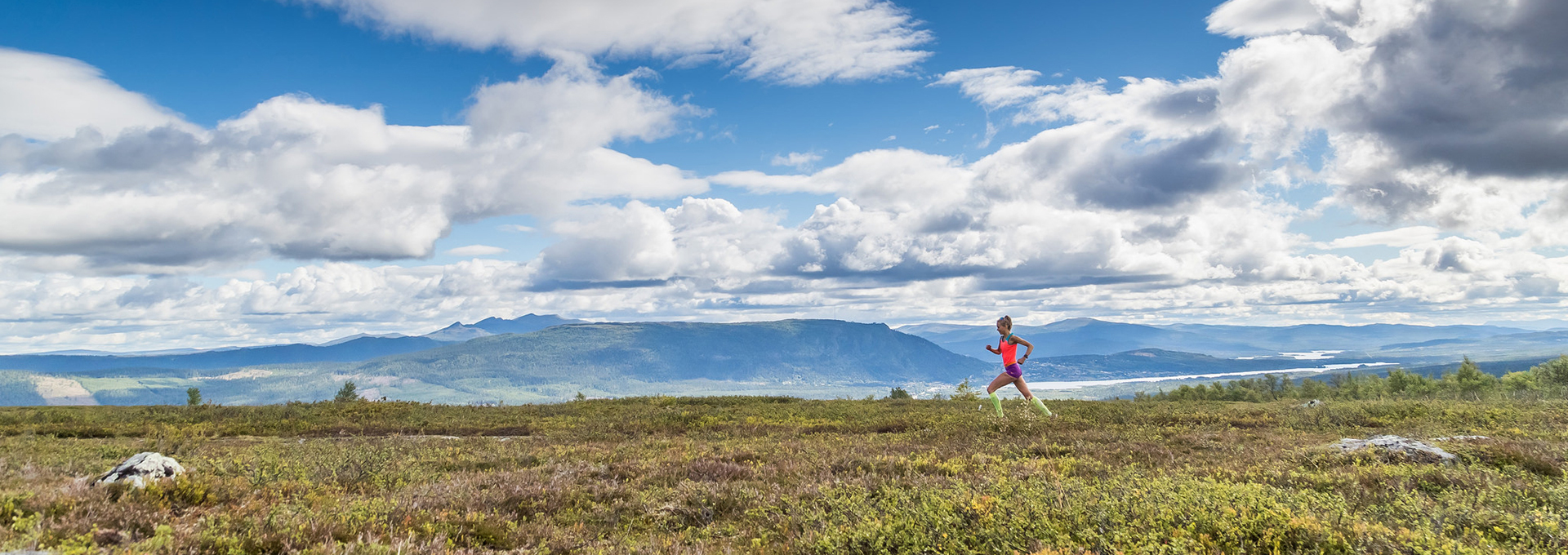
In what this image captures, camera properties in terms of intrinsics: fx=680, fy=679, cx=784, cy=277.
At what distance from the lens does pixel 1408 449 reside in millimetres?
12023

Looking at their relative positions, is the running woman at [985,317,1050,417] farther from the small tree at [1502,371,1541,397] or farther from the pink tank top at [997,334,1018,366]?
the small tree at [1502,371,1541,397]

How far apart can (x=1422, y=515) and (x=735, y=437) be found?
1656cm

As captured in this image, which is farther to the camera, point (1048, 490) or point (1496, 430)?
point (1496, 430)

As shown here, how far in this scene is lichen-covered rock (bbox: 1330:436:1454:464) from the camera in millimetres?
11555

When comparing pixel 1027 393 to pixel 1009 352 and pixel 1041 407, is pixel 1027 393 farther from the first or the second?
pixel 1009 352

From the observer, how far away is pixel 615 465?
14242 mm

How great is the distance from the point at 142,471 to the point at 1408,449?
20568 millimetres

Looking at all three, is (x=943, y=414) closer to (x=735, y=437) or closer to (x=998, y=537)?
(x=735, y=437)

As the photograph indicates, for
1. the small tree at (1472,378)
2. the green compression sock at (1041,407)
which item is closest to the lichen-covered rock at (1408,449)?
Result: the green compression sock at (1041,407)

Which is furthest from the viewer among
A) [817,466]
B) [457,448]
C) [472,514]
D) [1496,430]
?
[457,448]

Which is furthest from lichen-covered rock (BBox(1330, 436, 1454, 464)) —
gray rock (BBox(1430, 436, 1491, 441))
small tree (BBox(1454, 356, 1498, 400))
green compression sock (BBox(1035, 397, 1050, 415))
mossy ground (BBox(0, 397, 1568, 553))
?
small tree (BBox(1454, 356, 1498, 400))

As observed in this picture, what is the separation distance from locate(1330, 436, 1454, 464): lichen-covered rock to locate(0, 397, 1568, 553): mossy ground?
1.29 ft

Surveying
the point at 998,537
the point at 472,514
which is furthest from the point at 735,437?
the point at 998,537

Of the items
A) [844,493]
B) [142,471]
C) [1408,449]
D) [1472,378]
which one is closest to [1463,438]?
[1408,449]
